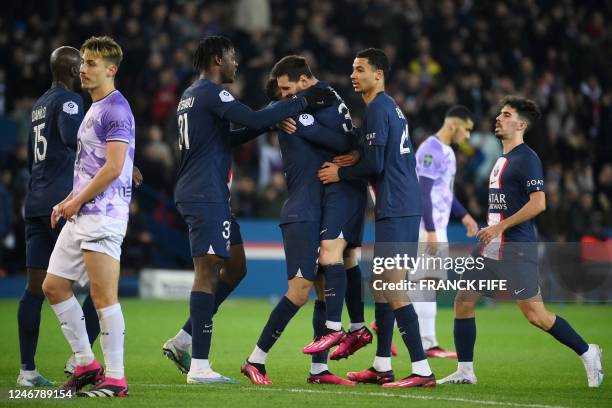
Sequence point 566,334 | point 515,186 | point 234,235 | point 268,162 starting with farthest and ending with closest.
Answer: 1. point 268,162
2. point 234,235
3. point 515,186
4. point 566,334

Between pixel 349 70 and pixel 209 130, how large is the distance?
13478mm

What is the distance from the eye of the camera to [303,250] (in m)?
8.88

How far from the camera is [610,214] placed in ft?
67.7

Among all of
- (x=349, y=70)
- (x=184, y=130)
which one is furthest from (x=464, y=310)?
(x=349, y=70)

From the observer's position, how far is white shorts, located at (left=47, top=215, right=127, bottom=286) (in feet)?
25.4

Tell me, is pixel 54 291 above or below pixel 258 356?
above

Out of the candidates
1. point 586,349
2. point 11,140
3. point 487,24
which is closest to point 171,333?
point 586,349

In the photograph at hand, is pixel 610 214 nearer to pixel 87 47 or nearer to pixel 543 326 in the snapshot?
pixel 543 326

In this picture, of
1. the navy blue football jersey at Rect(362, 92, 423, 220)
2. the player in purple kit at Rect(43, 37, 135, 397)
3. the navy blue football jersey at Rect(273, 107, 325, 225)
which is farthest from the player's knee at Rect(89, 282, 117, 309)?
the navy blue football jersey at Rect(362, 92, 423, 220)

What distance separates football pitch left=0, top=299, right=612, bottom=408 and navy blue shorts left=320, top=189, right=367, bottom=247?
125cm

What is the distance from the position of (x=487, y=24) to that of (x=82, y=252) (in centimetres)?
1874

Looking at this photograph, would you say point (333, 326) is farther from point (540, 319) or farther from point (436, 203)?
point (436, 203)

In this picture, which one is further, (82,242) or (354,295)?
(354,295)

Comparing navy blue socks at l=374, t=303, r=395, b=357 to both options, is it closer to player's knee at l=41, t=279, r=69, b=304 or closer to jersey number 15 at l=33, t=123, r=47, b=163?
player's knee at l=41, t=279, r=69, b=304
